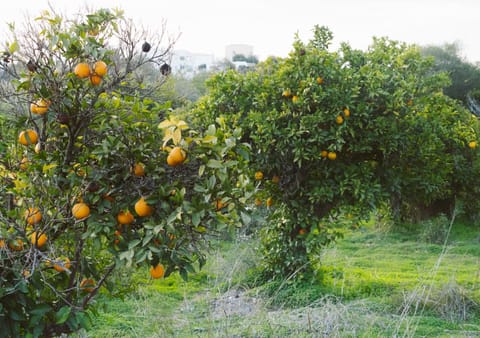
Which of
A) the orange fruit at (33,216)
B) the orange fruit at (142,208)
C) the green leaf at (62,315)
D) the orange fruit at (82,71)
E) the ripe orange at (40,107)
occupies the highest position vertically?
the orange fruit at (82,71)

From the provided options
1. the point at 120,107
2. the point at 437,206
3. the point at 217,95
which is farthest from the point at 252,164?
the point at 437,206

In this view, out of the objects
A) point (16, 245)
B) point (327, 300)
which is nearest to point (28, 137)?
point (16, 245)

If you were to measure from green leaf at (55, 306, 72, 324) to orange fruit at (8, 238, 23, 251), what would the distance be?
0.30 meters

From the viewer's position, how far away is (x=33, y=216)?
89.4 inches

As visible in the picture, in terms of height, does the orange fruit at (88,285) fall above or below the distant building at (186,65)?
below

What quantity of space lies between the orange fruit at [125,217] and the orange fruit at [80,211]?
123mm

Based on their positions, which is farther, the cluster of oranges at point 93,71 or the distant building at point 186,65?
the distant building at point 186,65

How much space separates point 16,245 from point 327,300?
77.7 inches

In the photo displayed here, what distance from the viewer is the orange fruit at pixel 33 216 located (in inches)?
89.0

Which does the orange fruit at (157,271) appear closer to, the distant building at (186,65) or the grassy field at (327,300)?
the distant building at (186,65)

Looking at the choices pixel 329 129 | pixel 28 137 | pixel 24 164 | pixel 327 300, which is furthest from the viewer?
pixel 329 129

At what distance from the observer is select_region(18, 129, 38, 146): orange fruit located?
91.2 inches

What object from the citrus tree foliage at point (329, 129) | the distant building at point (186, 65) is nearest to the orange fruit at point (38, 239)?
the distant building at point (186, 65)

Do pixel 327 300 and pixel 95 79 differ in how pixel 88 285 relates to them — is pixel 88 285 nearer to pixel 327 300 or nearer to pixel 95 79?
pixel 95 79
